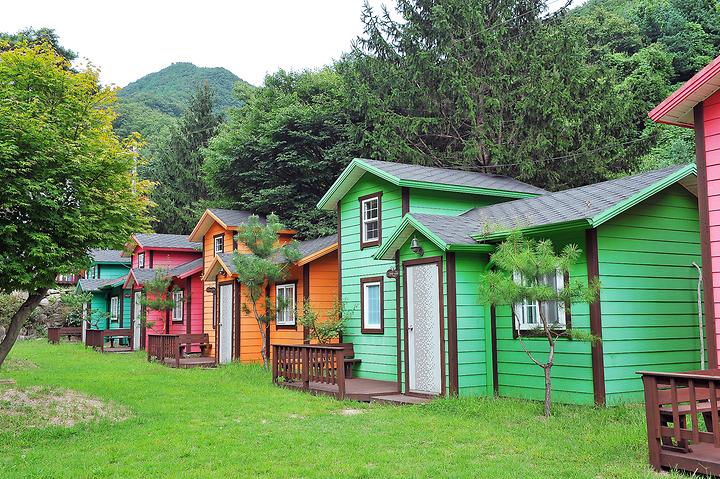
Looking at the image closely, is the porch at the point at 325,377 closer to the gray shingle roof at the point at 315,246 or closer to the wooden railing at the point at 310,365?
the wooden railing at the point at 310,365

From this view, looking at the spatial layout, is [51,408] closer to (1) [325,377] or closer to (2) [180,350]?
(1) [325,377]

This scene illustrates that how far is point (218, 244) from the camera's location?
75.2ft

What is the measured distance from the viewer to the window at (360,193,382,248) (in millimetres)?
14383

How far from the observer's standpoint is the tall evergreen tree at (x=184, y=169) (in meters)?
41.5

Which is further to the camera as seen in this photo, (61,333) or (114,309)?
(114,309)

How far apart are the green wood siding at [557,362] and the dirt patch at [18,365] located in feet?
42.1

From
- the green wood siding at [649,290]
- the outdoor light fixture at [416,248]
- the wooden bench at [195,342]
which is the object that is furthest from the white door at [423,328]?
the wooden bench at [195,342]

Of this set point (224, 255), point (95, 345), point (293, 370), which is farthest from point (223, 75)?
point (293, 370)

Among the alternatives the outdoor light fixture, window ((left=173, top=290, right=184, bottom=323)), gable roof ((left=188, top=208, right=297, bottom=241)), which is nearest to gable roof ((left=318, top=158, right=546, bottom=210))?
the outdoor light fixture

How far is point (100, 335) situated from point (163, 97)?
141 feet

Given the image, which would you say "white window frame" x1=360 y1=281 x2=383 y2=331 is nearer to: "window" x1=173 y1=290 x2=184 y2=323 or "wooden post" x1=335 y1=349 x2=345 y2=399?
"wooden post" x1=335 y1=349 x2=345 y2=399

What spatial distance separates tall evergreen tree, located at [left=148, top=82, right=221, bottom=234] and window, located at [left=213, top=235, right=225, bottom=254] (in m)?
17.3

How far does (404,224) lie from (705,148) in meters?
5.19

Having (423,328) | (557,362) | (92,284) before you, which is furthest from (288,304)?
(92,284)
